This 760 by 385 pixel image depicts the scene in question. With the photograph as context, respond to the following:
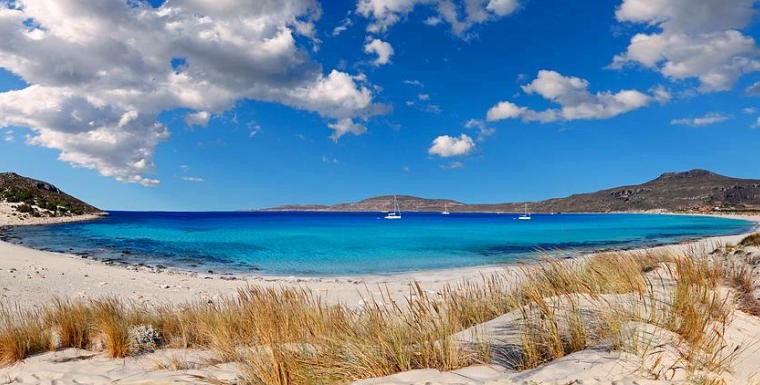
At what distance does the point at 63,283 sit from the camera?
50.5 feet

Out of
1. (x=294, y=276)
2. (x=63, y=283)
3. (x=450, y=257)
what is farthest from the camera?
(x=450, y=257)

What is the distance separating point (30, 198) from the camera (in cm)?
7038

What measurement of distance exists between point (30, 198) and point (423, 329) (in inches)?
3498

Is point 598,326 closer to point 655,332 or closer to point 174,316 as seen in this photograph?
point 655,332

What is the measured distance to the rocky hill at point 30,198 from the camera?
208 ft

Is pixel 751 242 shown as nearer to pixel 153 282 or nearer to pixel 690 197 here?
pixel 153 282

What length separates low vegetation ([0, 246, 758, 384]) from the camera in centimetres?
388

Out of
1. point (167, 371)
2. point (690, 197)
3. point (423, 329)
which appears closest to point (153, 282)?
point (167, 371)

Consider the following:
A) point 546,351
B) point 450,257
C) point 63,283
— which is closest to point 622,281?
point 546,351

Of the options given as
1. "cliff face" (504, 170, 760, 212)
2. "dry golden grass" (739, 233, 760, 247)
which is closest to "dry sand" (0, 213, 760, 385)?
"dry golden grass" (739, 233, 760, 247)

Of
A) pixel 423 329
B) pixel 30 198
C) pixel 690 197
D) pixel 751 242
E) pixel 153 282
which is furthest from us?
pixel 690 197

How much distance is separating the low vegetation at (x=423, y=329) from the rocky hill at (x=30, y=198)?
6956 centimetres

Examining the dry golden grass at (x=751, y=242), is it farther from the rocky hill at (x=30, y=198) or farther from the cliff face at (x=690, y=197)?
the cliff face at (x=690, y=197)

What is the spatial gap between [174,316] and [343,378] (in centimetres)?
490
